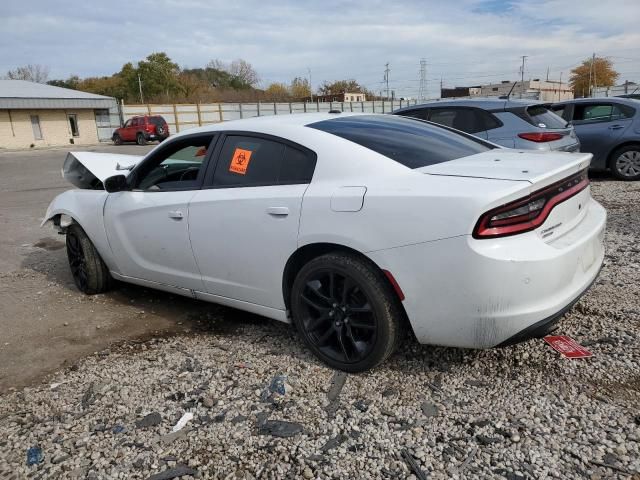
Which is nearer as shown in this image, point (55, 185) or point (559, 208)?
point (559, 208)

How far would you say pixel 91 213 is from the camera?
454 cm

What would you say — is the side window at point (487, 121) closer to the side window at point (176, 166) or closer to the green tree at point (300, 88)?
the side window at point (176, 166)

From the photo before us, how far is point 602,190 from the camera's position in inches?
327

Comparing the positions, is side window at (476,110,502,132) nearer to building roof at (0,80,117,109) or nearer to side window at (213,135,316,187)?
side window at (213,135,316,187)

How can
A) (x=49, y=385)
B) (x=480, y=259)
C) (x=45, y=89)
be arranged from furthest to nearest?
(x=45, y=89) < (x=49, y=385) < (x=480, y=259)

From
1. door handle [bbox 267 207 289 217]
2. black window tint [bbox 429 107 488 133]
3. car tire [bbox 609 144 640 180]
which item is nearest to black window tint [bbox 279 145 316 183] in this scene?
door handle [bbox 267 207 289 217]

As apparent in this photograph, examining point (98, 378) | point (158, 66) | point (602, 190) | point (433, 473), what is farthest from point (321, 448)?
point (158, 66)

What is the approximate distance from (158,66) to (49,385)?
7333 cm

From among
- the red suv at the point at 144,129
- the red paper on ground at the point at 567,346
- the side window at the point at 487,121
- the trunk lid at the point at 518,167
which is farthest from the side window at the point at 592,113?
the red suv at the point at 144,129

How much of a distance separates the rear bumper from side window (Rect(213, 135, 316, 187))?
2.60 feet

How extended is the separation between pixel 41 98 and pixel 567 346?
37.8 metres

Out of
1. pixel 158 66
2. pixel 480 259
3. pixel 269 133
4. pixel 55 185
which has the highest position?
pixel 158 66

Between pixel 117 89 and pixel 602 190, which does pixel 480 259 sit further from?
pixel 117 89

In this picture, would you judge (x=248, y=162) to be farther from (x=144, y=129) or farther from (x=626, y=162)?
(x=144, y=129)
